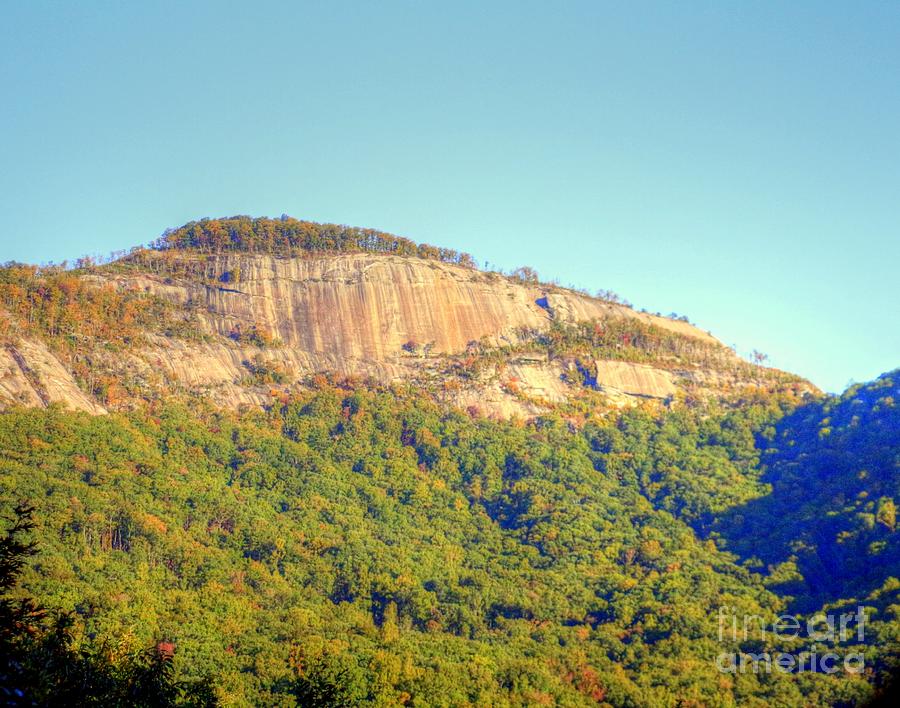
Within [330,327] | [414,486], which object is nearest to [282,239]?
[330,327]

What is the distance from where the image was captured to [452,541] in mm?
92062

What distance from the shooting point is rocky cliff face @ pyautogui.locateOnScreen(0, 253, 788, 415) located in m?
109

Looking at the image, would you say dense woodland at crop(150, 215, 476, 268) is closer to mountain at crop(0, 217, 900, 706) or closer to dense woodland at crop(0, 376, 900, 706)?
mountain at crop(0, 217, 900, 706)

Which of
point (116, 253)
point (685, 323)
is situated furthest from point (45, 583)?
point (685, 323)

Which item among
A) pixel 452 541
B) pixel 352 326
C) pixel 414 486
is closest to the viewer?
pixel 452 541

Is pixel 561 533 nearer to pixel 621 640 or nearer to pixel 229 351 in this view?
pixel 621 640

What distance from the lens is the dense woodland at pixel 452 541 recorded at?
65.8m

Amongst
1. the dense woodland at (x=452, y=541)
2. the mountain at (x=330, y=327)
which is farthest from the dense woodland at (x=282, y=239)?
the dense woodland at (x=452, y=541)

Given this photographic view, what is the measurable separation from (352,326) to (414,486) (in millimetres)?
25089

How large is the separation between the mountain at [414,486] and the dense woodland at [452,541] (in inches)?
11.6

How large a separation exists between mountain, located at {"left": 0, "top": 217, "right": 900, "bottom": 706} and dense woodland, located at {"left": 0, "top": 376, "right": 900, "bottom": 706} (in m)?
0.29

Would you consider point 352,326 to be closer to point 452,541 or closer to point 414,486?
point 414,486

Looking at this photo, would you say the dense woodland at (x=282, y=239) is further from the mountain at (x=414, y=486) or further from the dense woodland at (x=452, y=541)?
the dense woodland at (x=452, y=541)

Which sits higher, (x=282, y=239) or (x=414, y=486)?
(x=282, y=239)
